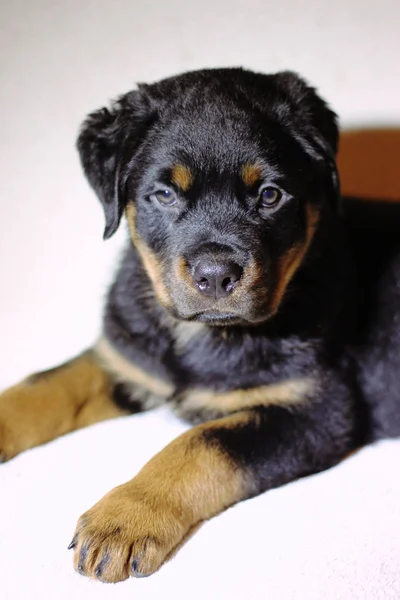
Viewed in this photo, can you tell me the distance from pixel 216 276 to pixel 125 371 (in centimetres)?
69

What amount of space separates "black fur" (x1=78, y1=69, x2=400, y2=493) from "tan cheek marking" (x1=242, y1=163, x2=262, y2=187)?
0.02m

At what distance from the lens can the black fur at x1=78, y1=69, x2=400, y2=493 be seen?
6.23 ft

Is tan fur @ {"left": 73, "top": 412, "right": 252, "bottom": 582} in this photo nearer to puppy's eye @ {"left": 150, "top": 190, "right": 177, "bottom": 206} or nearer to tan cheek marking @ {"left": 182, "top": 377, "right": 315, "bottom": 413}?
tan cheek marking @ {"left": 182, "top": 377, "right": 315, "bottom": 413}

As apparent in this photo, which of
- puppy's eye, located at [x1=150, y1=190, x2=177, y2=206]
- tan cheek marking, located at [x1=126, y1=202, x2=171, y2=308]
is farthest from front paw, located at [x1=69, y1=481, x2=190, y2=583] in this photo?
puppy's eye, located at [x1=150, y1=190, x2=177, y2=206]

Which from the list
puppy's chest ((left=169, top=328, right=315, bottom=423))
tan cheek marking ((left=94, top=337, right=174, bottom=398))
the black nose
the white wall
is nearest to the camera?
the black nose

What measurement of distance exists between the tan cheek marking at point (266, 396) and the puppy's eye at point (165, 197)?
584mm

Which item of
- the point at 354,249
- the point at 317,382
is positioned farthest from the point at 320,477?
the point at 354,249

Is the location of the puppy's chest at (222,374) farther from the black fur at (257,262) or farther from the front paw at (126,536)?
the front paw at (126,536)

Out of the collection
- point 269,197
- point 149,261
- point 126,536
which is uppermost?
point 269,197

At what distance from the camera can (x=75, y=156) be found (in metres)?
2.81

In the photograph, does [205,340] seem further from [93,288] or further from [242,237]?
[93,288]

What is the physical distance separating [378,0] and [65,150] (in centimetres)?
134

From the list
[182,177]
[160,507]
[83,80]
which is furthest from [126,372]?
[83,80]

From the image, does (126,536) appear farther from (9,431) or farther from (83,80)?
(83,80)
